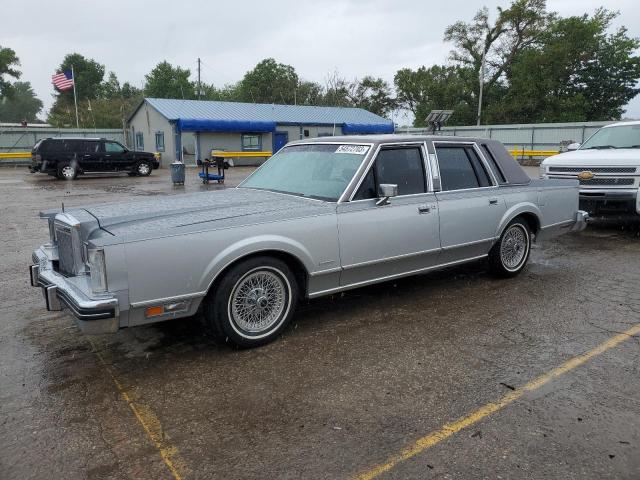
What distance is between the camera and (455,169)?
5.39 metres

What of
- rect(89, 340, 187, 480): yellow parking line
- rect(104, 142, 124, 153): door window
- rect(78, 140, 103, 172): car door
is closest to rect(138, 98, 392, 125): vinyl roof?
rect(104, 142, 124, 153): door window

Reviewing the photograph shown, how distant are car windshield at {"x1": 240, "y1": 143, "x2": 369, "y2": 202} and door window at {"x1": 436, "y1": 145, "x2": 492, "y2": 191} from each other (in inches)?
40.6

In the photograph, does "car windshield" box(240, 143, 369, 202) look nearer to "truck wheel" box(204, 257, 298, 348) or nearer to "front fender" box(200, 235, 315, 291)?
"front fender" box(200, 235, 315, 291)

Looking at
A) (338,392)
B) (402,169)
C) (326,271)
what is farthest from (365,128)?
(338,392)

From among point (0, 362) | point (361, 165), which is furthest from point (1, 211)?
point (361, 165)

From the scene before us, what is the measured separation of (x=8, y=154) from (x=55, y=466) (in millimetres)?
33595

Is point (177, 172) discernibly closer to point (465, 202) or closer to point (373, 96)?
point (465, 202)

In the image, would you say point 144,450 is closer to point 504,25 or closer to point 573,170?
point 573,170

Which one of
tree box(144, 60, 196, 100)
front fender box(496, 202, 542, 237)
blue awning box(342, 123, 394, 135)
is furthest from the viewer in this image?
tree box(144, 60, 196, 100)

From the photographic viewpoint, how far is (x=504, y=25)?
47719mm

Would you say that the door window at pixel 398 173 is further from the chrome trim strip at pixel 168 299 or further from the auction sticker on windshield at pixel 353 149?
the chrome trim strip at pixel 168 299

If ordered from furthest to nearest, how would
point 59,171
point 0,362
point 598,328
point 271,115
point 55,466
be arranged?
point 271,115
point 59,171
point 598,328
point 0,362
point 55,466

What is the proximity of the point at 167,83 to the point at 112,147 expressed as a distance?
6500cm

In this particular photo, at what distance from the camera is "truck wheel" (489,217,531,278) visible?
5.74 m
